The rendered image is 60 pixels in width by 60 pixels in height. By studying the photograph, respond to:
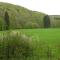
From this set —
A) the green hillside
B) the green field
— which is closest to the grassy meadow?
the green field

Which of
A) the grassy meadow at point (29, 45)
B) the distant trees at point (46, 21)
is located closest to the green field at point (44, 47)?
the grassy meadow at point (29, 45)

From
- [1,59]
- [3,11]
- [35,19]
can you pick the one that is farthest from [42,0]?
[1,59]

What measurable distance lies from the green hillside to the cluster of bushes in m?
0.34

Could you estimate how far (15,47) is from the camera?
138 cm

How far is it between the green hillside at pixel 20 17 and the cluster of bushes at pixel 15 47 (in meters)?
0.34

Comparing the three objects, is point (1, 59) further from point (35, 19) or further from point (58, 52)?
point (35, 19)

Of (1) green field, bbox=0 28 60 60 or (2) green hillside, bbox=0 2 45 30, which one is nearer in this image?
(1) green field, bbox=0 28 60 60

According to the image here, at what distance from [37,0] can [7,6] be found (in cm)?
49

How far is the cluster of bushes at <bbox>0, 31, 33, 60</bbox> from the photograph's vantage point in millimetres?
1365

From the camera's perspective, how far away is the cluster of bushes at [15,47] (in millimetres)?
1365

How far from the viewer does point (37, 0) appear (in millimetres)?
2320

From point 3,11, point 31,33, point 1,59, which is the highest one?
point 3,11

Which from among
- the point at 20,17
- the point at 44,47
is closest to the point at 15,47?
the point at 44,47

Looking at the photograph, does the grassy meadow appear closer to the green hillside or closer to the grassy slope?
the grassy slope
